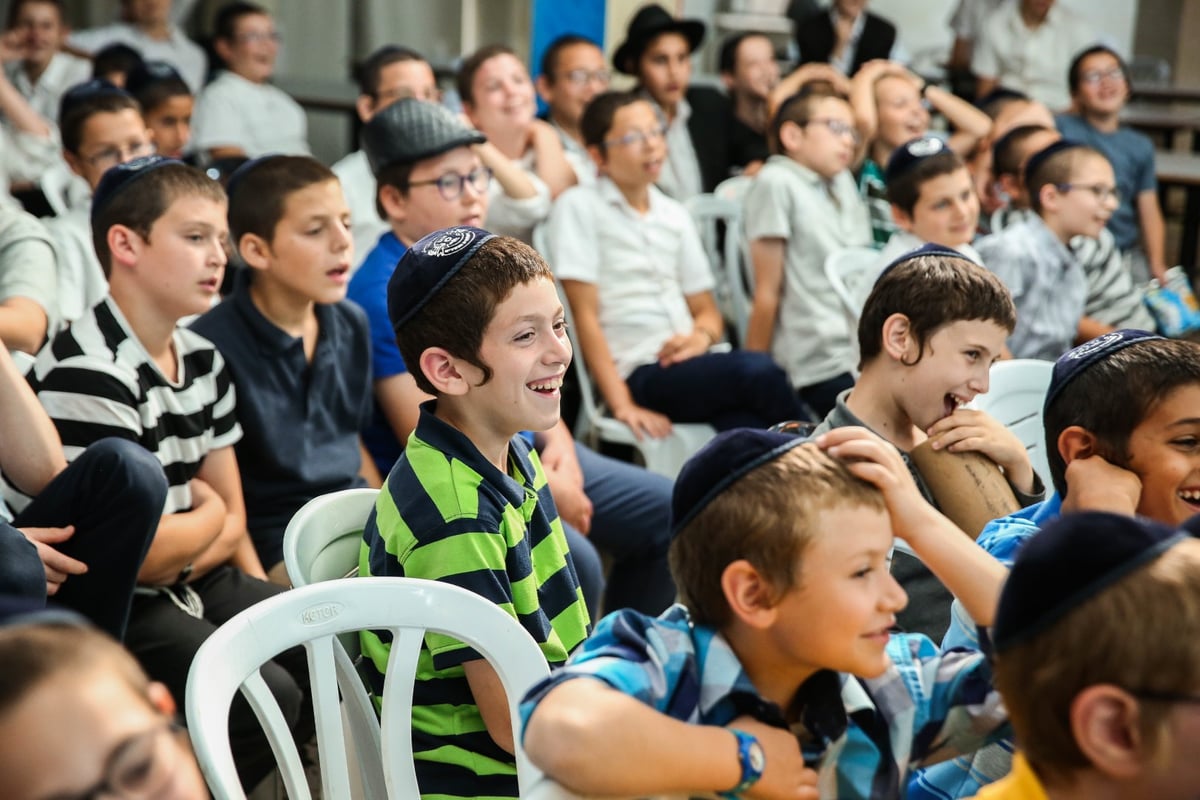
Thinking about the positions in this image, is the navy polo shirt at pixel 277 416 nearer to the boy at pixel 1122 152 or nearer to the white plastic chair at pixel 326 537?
the white plastic chair at pixel 326 537

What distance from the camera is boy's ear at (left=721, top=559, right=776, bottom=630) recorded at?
115cm

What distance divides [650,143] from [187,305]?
1.65 metres

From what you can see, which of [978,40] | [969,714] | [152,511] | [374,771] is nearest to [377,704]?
[374,771]

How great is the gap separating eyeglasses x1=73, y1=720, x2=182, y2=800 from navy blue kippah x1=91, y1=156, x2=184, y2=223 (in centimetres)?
157

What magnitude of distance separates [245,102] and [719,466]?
4429 millimetres

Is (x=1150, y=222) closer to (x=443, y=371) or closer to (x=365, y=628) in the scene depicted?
(x=443, y=371)

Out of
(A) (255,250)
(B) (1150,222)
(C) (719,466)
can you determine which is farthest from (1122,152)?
(C) (719,466)

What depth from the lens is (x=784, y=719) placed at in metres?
1.18

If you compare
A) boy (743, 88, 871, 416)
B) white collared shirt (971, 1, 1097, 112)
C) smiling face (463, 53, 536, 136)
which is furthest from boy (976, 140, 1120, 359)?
white collared shirt (971, 1, 1097, 112)

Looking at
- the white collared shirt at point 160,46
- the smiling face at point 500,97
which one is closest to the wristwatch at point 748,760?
the smiling face at point 500,97

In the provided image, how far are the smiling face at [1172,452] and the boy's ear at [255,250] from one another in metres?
1.47

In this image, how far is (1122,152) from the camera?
485 centimetres

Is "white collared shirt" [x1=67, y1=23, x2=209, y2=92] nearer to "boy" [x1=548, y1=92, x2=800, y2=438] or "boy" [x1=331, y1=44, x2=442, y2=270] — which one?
"boy" [x1=331, y1=44, x2=442, y2=270]

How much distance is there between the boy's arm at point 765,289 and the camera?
3.68 m
